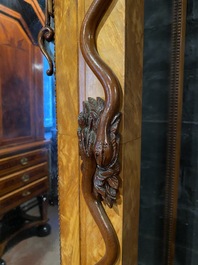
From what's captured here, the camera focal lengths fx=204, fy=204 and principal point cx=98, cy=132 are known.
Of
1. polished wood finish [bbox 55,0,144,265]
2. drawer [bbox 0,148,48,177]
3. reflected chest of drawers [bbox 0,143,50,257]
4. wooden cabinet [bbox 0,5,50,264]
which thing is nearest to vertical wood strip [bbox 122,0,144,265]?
polished wood finish [bbox 55,0,144,265]

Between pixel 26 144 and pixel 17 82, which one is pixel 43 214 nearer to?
pixel 26 144

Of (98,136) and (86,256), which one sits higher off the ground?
(98,136)

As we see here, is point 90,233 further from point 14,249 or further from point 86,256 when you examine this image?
point 14,249

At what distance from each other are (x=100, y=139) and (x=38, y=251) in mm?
824

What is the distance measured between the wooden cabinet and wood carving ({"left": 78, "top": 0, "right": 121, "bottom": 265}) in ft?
1.20

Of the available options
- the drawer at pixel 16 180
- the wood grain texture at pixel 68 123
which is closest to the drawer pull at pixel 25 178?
the drawer at pixel 16 180

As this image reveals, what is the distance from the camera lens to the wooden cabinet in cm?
75

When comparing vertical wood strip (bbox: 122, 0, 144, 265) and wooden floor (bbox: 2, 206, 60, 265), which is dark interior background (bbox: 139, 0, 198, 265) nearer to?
vertical wood strip (bbox: 122, 0, 144, 265)

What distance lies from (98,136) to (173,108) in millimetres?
205

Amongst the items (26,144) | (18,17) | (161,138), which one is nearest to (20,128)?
(26,144)

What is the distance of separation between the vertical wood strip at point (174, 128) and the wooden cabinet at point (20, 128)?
425 millimetres

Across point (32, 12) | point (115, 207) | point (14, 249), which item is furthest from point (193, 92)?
point (14, 249)

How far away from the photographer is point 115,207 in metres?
0.38

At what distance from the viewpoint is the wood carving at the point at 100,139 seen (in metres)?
0.34
